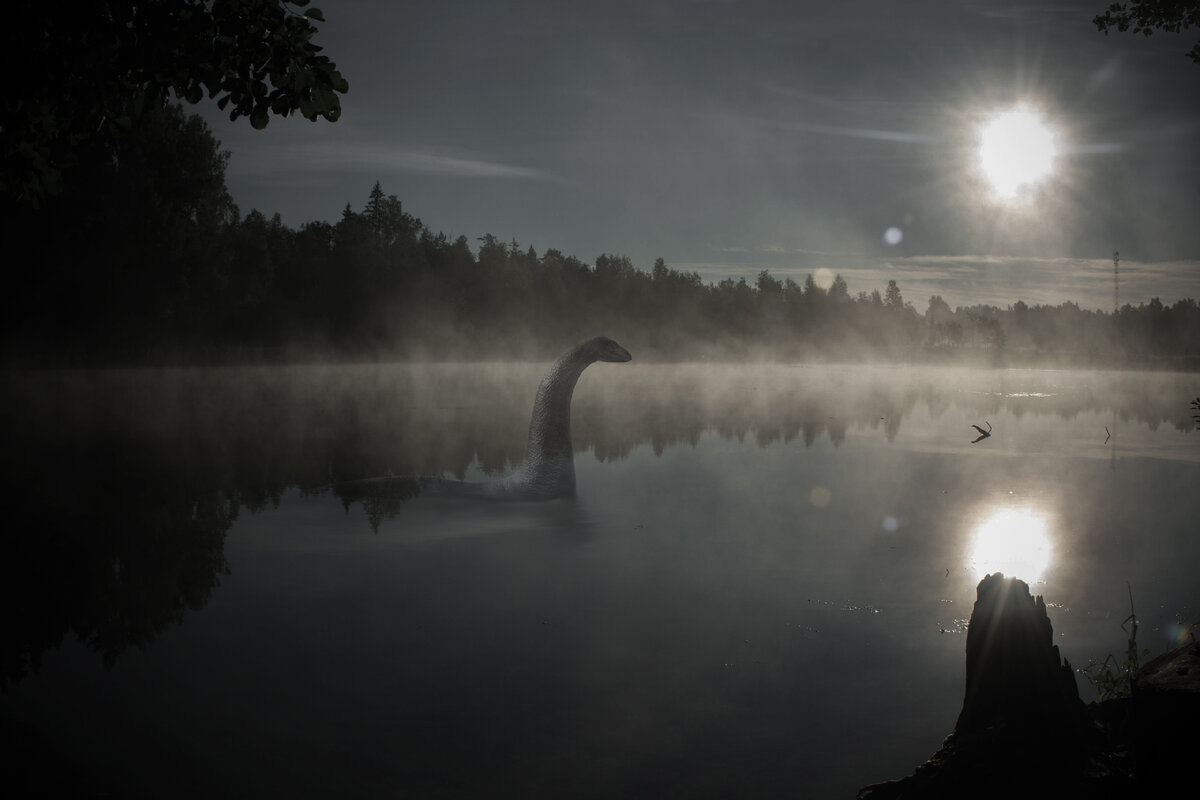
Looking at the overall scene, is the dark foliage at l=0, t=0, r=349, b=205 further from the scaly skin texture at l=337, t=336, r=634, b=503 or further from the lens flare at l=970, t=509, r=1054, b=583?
the lens flare at l=970, t=509, r=1054, b=583

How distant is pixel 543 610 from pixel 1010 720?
428cm

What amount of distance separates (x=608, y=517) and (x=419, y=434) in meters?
12.1

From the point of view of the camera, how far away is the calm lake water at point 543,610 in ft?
16.0

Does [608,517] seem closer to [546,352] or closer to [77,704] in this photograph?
[77,704]

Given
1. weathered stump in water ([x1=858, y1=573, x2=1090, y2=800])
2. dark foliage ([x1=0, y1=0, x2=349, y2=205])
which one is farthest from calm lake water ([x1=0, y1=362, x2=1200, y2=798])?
dark foliage ([x1=0, y1=0, x2=349, y2=205])

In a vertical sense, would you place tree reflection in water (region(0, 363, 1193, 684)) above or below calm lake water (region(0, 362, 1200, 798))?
above

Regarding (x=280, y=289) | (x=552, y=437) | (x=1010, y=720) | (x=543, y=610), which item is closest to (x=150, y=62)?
(x=543, y=610)

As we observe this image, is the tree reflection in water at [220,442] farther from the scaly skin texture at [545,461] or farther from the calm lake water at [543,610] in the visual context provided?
the scaly skin texture at [545,461]

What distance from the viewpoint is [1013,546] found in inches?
410

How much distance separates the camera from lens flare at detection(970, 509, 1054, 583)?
927 cm

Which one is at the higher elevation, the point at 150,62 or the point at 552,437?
the point at 150,62

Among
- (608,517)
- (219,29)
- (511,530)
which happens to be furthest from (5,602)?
(608,517)

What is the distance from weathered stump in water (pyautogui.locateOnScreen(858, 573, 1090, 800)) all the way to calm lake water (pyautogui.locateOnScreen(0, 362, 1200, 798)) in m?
0.63

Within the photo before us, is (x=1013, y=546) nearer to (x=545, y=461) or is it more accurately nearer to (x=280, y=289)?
(x=545, y=461)
